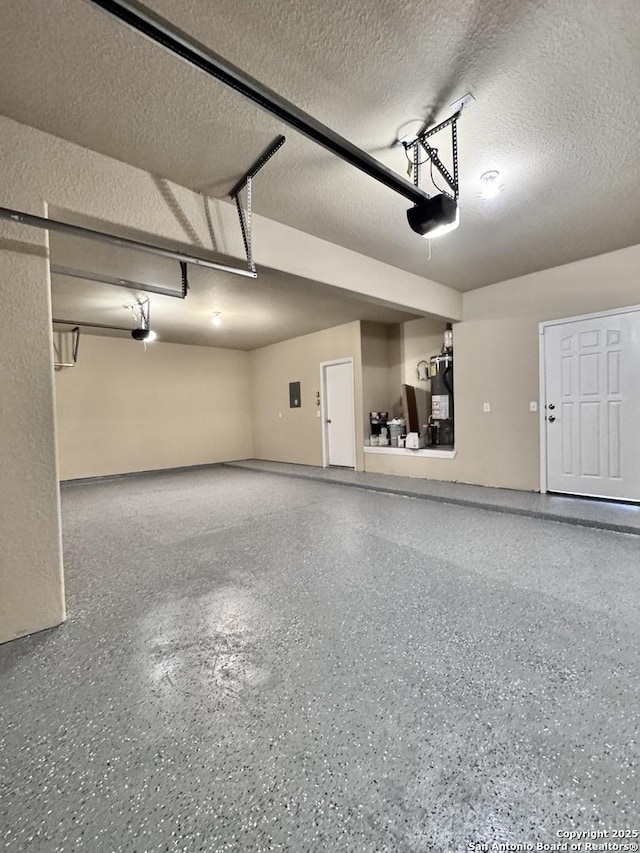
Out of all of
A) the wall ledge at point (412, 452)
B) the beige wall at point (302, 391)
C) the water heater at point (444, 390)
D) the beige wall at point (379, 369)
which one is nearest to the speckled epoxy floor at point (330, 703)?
the wall ledge at point (412, 452)

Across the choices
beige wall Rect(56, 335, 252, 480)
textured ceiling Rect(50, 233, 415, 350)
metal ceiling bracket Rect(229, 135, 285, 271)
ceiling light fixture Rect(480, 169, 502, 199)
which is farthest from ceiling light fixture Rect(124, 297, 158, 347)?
ceiling light fixture Rect(480, 169, 502, 199)

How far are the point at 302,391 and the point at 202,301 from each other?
3.05m

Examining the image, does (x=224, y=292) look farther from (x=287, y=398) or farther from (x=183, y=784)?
(x=183, y=784)

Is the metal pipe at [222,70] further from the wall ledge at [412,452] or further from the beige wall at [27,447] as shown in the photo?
the wall ledge at [412,452]

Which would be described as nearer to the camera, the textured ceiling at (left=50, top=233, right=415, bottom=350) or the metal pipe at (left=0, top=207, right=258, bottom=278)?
the metal pipe at (left=0, top=207, right=258, bottom=278)

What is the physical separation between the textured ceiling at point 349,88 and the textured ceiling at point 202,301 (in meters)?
1.01

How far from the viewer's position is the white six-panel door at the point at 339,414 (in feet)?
22.1

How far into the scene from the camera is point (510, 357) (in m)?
4.78

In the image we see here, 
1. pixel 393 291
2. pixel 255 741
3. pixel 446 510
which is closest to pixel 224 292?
pixel 393 291

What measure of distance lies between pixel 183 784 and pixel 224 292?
4.38 m

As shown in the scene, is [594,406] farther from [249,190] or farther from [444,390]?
[249,190]

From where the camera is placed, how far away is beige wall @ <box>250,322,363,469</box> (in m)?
6.64

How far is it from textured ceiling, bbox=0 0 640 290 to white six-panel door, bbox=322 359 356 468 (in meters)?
3.97

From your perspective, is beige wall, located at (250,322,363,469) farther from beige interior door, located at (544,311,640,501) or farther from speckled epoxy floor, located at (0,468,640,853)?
speckled epoxy floor, located at (0,468,640,853)
